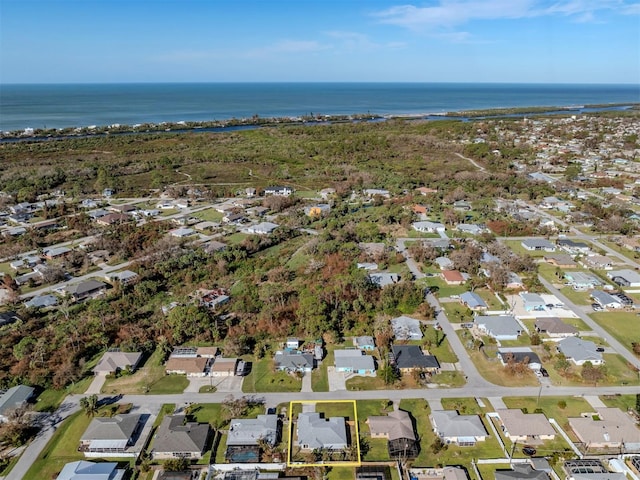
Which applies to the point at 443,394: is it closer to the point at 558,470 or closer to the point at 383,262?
the point at 558,470

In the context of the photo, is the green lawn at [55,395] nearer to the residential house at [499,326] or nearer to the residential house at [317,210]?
the residential house at [499,326]

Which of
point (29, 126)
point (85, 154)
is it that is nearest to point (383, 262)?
point (85, 154)

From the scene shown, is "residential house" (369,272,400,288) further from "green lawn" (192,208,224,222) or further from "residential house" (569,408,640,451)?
"green lawn" (192,208,224,222)

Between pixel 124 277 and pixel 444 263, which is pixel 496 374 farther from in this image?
pixel 124 277

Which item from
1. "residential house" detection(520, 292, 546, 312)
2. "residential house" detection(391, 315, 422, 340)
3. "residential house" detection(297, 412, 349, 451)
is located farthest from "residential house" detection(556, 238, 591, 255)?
"residential house" detection(297, 412, 349, 451)

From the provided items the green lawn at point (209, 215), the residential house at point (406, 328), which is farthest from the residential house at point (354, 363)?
the green lawn at point (209, 215)
